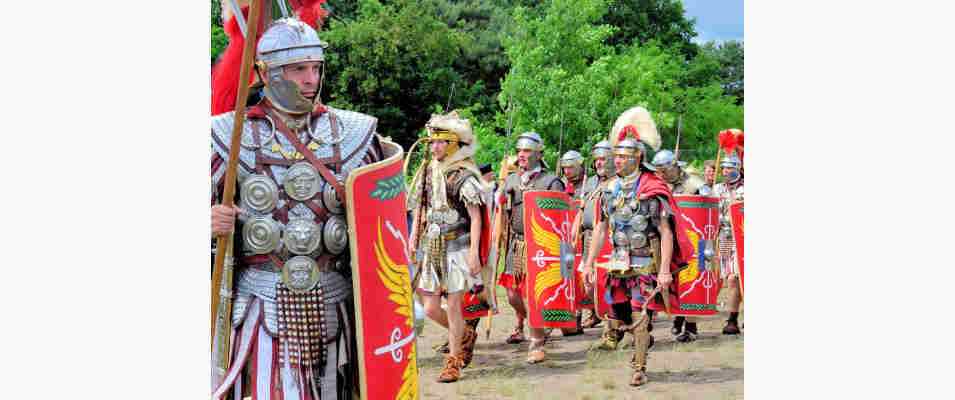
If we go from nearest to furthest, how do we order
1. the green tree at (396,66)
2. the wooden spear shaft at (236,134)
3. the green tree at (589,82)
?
1. the wooden spear shaft at (236,134)
2. the green tree at (396,66)
3. the green tree at (589,82)

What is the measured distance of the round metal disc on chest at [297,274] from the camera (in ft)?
13.6

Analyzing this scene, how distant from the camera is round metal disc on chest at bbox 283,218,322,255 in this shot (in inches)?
163

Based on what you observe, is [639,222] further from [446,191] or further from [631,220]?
[446,191]

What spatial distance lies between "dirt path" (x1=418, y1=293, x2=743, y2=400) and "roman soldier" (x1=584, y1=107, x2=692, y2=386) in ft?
1.11

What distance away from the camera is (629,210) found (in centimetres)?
743

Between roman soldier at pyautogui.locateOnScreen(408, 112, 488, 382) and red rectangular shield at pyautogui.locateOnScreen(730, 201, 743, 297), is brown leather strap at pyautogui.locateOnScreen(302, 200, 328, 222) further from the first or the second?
red rectangular shield at pyautogui.locateOnScreen(730, 201, 743, 297)

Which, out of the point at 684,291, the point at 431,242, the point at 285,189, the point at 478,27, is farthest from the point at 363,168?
the point at 684,291

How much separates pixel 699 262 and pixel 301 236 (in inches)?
227

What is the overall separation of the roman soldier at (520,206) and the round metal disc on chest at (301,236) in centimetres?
470

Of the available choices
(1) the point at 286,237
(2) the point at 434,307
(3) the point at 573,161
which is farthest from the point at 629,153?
(1) the point at 286,237

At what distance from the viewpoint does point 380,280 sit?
420cm

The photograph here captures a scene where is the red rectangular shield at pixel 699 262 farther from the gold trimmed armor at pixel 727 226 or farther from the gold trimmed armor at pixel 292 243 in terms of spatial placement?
the gold trimmed armor at pixel 292 243

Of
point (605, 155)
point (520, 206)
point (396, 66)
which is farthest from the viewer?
point (520, 206)

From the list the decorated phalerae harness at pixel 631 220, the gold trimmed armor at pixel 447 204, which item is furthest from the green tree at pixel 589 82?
the gold trimmed armor at pixel 447 204
